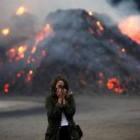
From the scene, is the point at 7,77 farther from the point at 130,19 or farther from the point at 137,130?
the point at 137,130

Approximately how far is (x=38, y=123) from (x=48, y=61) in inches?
1674

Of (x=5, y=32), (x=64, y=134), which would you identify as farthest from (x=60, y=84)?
(x=5, y=32)

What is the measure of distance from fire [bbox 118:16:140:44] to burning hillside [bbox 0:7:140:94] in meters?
2.19

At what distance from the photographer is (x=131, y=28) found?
238 feet

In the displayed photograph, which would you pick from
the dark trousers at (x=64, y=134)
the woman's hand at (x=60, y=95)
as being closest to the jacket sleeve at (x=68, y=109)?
the woman's hand at (x=60, y=95)

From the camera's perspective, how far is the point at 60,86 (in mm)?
5578

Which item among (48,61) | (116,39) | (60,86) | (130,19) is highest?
(130,19)

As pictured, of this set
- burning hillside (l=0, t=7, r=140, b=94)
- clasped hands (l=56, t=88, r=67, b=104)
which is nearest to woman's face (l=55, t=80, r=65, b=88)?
clasped hands (l=56, t=88, r=67, b=104)

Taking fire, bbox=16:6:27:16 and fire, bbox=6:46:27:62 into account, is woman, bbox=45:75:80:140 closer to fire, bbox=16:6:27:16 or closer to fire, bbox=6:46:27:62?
fire, bbox=6:46:27:62

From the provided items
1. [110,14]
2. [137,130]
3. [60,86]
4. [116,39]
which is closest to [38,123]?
[137,130]

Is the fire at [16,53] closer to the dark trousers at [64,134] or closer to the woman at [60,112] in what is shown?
the woman at [60,112]

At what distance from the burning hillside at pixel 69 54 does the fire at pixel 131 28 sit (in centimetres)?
219

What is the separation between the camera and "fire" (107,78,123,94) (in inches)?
2123

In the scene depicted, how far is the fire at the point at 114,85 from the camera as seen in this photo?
53.9m
